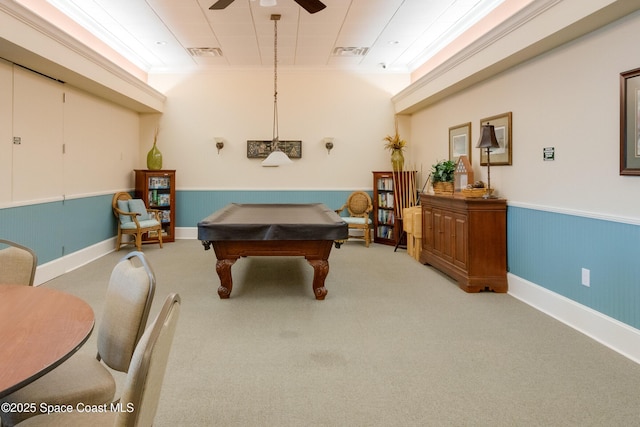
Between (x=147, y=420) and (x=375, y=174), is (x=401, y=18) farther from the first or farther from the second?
(x=147, y=420)

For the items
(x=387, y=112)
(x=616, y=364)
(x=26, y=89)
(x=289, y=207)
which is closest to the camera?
(x=616, y=364)

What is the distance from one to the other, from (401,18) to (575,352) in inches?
172

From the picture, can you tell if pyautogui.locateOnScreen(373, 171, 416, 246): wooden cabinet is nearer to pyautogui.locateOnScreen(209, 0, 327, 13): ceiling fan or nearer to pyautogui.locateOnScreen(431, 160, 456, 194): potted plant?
pyautogui.locateOnScreen(431, 160, 456, 194): potted plant

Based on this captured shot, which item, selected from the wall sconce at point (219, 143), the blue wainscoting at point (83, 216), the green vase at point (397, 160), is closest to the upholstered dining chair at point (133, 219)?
the blue wainscoting at point (83, 216)

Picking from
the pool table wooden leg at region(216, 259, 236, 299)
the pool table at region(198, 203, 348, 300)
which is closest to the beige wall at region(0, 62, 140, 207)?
the pool table at region(198, 203, 348, 300)

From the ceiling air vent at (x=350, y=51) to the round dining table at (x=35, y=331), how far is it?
19.6 feet

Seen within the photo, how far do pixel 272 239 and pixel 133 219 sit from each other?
145 inches

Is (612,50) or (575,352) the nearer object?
(575,352)

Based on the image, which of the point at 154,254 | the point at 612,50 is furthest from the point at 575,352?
the point at 154,254

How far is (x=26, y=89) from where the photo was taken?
4477mm

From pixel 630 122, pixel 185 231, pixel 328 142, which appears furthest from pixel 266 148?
pixel 630 122

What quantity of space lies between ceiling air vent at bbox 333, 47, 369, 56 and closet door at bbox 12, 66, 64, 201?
4144 millimetres

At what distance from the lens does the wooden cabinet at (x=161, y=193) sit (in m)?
7.20

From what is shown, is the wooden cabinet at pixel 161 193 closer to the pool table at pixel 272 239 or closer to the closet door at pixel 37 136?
the closet door at pixel 37 136
